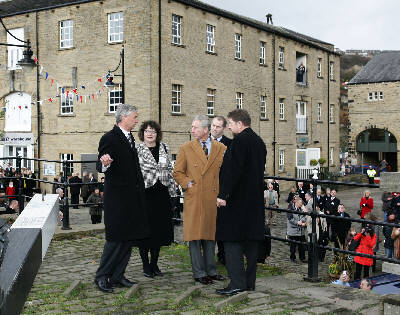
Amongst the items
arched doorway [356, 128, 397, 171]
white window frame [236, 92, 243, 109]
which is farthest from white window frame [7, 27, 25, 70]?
arched doorway [356, 128, 397, 171]

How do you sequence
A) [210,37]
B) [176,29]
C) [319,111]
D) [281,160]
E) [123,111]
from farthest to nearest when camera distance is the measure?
[319,111]
[281,160]
[210,37]
[176,29]
[123,111]

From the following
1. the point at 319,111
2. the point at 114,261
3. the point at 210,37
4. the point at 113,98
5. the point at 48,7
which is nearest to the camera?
the point at 114,261

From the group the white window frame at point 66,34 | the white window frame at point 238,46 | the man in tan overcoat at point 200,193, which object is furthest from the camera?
the white window frame at point 238,46

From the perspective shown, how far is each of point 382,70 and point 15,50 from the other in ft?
110

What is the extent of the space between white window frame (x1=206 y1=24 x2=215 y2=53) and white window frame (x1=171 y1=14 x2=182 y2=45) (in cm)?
231

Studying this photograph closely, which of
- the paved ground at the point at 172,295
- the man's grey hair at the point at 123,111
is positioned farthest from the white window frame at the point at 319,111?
the man's grey hair at the point at 123,111

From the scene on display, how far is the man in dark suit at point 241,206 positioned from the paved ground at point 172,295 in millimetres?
306

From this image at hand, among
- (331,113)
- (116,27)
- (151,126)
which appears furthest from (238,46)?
(151,126)

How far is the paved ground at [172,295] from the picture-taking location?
4.63m

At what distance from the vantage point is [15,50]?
2884 centimetres

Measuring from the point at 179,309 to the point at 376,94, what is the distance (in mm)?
47092

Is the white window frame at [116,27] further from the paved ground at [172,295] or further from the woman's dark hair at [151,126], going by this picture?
the woman's dark hair at [151,126]

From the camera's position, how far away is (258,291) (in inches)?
209

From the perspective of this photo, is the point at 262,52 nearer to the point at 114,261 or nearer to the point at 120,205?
the point at 120,205
